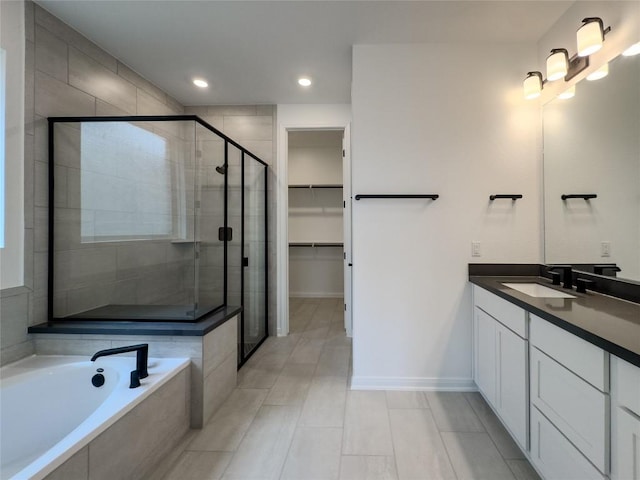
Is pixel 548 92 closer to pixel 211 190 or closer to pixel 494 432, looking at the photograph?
pixel 494 432

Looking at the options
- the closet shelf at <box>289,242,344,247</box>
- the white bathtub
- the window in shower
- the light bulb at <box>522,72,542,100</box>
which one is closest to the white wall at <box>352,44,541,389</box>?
the light bulb at <box>522,72,542,100</box>

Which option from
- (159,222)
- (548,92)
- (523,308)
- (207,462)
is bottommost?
(207,462)

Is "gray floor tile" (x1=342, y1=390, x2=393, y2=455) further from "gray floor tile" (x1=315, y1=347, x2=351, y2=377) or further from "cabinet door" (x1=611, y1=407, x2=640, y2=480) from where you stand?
"cabinet door" (x1=611, y1=407, x2=640, y2=480)

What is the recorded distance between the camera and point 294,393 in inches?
89.7

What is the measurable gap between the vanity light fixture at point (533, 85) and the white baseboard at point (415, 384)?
2146 mm

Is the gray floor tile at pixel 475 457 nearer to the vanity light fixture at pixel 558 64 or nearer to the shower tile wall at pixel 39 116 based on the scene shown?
the vanity light fixture at pixel 558 64

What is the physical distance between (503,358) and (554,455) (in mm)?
543

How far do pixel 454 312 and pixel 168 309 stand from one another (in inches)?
85.2

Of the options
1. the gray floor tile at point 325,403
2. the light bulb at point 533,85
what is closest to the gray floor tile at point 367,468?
the gray floor tile at point 325,403

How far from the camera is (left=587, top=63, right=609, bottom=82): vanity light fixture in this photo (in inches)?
66.1

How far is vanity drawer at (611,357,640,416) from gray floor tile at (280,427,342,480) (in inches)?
48.5

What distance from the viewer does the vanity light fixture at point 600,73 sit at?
168cm

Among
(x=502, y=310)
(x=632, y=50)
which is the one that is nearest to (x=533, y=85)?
(x=632, y=50)

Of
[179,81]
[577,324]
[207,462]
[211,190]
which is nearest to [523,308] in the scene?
[577,324]
